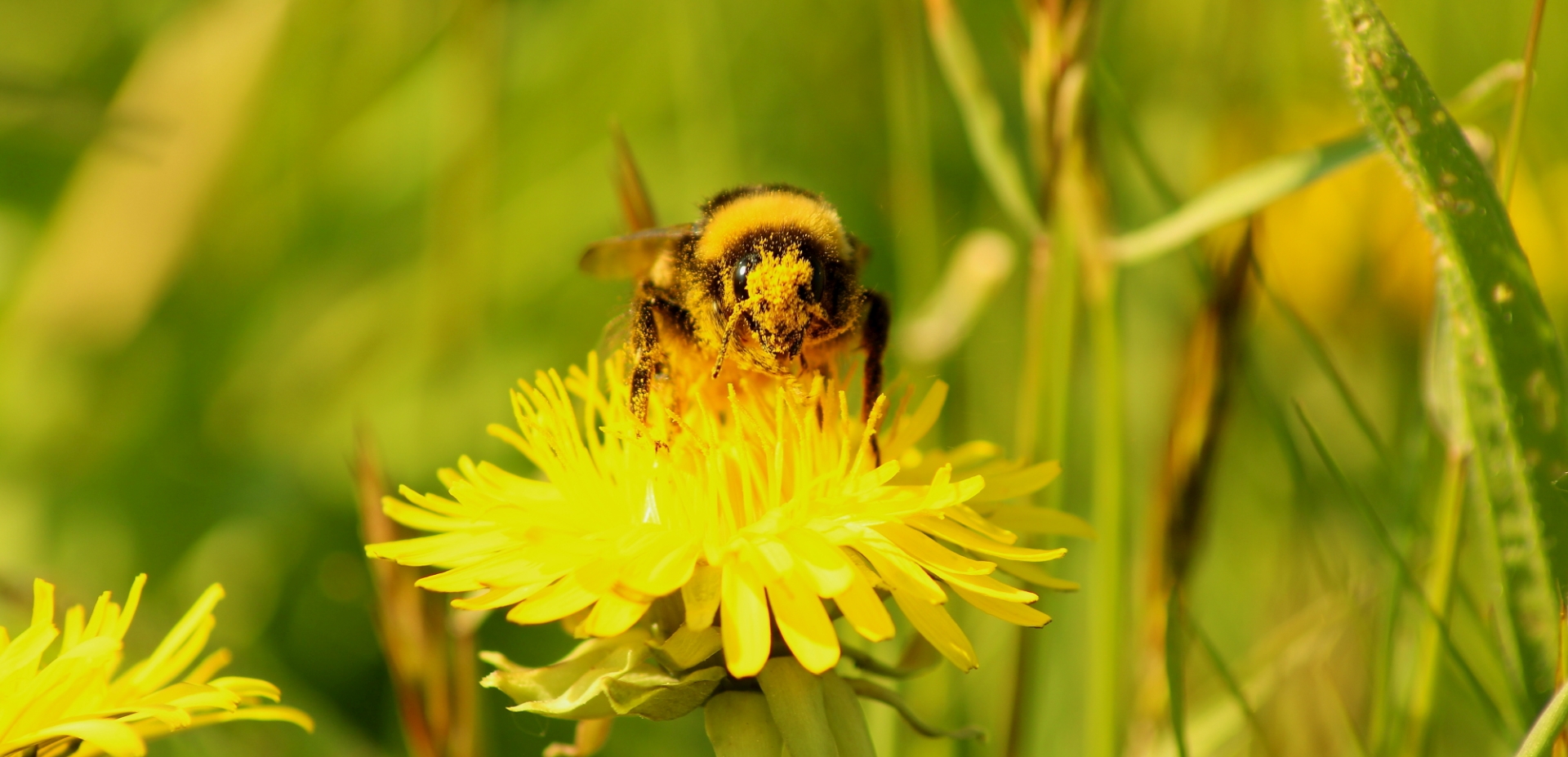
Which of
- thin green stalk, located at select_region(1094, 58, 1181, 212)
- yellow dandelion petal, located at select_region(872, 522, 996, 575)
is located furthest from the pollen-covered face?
thin green stalk, located at select_region(1094, 58, 1181, 212)

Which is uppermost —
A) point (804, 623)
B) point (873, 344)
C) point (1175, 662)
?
point (873, 344)

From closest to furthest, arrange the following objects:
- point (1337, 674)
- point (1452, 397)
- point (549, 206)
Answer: point (1452, 397) → point (1337, 674) → point (549, 206)

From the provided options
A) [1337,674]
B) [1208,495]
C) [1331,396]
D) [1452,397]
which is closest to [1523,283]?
[1452,397]

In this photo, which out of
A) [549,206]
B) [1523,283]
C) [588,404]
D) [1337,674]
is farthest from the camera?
[549,206]

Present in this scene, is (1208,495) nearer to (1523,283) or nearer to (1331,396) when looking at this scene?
(1523,283)

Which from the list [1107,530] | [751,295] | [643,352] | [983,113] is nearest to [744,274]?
[751,295]

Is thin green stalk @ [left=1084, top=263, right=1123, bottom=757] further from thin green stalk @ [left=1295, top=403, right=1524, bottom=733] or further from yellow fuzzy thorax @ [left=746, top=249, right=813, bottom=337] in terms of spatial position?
yellow fuzzy thorax @ [left=746, top=249, right=813, bottom=337]

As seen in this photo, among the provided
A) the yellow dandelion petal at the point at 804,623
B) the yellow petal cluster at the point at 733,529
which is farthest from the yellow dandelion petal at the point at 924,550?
the yellow dandelion petal at the point at 804,623

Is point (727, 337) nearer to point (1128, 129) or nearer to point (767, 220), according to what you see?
point (767, 220)
